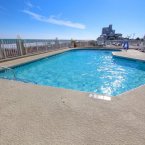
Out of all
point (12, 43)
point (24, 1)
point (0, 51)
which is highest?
point (24, 1)

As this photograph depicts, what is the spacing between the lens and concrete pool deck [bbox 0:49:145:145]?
1.69 metres

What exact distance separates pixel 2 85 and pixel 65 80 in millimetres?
2804

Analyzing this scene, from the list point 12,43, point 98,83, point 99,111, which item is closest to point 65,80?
point 98,83

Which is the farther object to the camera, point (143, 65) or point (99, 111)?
point (143, 65)

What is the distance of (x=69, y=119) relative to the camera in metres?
2.09

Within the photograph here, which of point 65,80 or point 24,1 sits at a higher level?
point 24,1

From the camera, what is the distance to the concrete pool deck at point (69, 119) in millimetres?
1689

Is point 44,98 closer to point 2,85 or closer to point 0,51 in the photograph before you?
point 2,85

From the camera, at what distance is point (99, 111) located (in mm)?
2314

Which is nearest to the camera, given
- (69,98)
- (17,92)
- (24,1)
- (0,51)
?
(69,98)

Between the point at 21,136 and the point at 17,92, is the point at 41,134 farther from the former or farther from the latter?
the point at 17,92

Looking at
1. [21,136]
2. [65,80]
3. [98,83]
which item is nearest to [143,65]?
[98,83]

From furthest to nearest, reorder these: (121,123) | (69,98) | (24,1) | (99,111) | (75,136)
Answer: (24,1)
(69,98)
(99,111)
(121,123)
(75,136)

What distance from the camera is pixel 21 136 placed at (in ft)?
5.66
